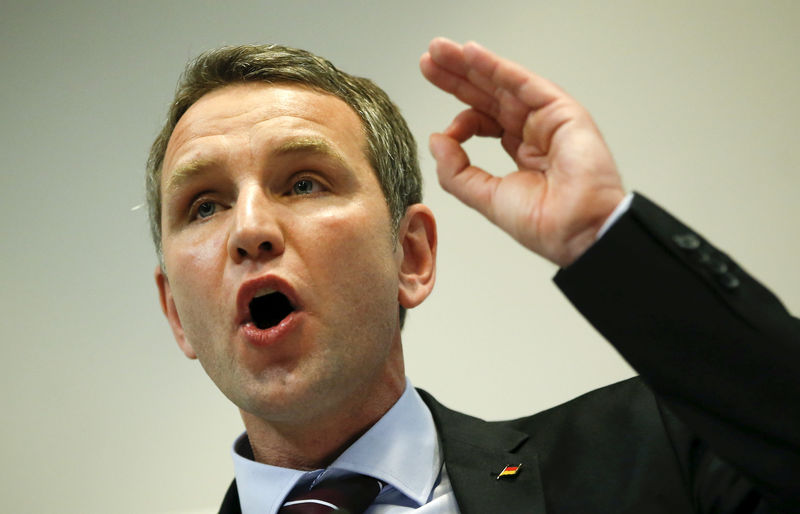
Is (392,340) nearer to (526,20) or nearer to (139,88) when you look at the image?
(526,20)

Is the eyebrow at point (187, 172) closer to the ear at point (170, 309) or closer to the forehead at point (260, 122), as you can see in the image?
the forehead at point (260, 122)

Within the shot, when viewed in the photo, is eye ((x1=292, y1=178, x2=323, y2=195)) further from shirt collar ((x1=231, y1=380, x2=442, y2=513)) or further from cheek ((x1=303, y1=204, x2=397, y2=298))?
shirt collar ((x1=231, y1=380, x2=442, y2=513))

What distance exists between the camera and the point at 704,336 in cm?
96

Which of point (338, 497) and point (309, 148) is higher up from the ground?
point (309, 148)

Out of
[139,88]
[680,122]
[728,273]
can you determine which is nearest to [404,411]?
[728,273]

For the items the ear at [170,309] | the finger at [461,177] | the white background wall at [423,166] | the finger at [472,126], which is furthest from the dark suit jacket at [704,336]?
the white background wall at [423,166]

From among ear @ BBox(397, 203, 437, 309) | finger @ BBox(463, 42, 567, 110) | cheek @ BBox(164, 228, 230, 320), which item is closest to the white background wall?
ear @ BBox(397, 203, 437, 309)

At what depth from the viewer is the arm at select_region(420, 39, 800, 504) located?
95 centimetres

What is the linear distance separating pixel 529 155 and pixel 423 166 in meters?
1.03

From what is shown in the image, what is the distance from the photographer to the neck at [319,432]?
1.44m

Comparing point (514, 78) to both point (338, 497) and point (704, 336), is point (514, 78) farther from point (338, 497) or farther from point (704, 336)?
point (338, 497)

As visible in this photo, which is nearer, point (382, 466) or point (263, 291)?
point (263, 291)

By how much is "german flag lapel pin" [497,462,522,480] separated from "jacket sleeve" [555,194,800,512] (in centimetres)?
45

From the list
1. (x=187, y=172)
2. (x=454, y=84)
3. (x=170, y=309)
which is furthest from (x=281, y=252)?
(x=170, y=309)
